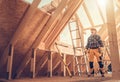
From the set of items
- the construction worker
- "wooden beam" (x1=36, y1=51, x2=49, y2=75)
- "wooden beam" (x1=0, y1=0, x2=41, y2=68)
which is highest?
"wooden beam" (x1=0, y1=0, x2=41, y2=68)

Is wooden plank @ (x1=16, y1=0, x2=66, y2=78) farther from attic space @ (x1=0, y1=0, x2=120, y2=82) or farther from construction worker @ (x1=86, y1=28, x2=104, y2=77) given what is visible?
construction worker @ (x1=86, y1=28, x2=104, y2=77)

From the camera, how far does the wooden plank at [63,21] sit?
5.44 metres

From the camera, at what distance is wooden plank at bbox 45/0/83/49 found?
17.8 ft

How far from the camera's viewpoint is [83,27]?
895 cm

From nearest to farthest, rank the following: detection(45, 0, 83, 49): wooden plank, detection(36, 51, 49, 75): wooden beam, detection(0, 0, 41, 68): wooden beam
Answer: detection(0, 0, 41, 68): wooden beam, detection(45, 0, 83, 49): wooden plank, detection(36, 51, 49, 75): wooden beam

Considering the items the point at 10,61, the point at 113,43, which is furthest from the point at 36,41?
the point at 113,43

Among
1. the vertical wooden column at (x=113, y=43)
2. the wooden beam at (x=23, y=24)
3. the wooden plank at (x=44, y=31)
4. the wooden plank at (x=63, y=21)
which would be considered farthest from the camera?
the wooden plank at (x=63, y=21)

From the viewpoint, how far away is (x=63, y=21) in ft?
18.5

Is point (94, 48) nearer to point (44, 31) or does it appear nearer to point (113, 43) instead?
point (44, 31)

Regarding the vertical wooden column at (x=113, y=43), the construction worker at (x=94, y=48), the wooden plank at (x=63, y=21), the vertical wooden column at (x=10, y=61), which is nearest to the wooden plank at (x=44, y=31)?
the wooden plank at (x=63, y=21)

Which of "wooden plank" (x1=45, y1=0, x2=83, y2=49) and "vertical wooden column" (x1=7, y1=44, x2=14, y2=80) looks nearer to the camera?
"vertical wooden column" (x1=7, y1=44, x2=14, y2=80)

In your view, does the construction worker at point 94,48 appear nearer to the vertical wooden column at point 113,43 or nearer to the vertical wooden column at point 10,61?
the vertical wooden column at point 10,61

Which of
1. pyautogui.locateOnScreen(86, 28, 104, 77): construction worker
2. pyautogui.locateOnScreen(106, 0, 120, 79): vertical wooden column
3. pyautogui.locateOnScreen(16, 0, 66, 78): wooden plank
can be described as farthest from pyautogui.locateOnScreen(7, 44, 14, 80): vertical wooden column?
pyautogui.locateOnScreen(106, 0, 120, 79): vertical wooden column

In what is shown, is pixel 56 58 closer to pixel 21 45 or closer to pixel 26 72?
pixel 26 72
